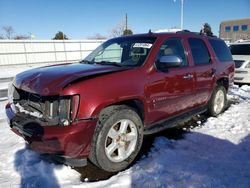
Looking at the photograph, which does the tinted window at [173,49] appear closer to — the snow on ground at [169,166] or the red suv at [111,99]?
the red suv at [111,99]

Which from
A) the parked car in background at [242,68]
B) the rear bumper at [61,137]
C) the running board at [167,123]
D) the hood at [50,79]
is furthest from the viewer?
the parked car in background at [242,68]

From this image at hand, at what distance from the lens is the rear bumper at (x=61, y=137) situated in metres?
2.91

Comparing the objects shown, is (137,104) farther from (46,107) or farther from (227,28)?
(227,28)

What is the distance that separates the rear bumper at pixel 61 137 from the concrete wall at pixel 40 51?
1843 centimetres

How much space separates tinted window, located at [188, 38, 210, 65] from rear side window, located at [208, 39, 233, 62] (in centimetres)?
47

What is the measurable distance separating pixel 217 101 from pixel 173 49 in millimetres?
2245

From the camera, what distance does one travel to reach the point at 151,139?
4.60 meters

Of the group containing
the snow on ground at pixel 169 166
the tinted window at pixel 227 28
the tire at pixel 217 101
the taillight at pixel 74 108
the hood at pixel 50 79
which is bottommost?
the snow on ground at pixel 169 166

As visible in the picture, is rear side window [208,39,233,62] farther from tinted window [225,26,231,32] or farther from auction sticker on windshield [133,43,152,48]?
tinted window [225,26,231,32]

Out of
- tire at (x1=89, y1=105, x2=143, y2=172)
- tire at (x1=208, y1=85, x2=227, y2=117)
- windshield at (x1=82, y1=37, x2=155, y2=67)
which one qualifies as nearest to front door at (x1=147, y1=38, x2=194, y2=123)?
windshield at (x1=82, y1=37, x2=155, y2=67)

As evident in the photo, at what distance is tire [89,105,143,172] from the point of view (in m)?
3.23

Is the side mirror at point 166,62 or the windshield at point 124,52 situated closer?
the side mirror at point 166,62

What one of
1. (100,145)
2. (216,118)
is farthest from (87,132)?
(216,118)

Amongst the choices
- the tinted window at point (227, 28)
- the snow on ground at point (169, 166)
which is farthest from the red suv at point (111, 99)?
the tinted window at point (227, 28)
